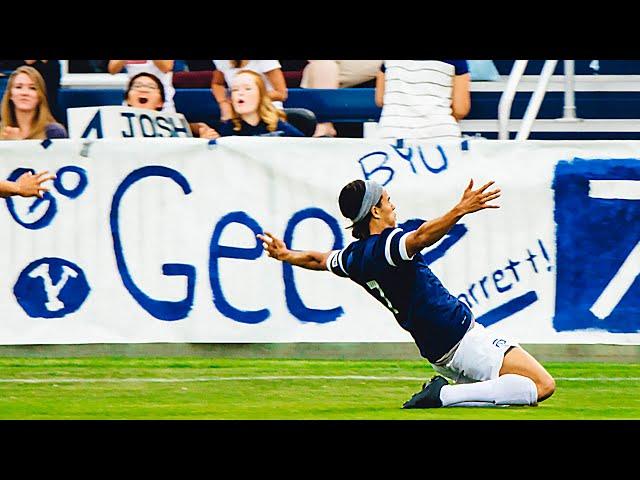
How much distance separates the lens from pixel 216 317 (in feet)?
28.8

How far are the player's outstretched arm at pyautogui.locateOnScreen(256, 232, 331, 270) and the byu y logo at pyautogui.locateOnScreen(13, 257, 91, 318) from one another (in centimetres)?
135

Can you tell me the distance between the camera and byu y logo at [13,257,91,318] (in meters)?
8.79

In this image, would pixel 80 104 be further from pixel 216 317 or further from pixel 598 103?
pixel 598 103

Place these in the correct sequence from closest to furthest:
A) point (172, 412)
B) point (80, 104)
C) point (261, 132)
Answer: point (172, 412), point (261, 132), point (80, 104)

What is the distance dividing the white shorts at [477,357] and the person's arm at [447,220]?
0.60 m

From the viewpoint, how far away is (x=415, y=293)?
7777mm

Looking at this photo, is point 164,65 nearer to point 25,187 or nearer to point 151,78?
point 151,78

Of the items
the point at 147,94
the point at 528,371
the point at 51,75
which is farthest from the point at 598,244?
the point at 51,75

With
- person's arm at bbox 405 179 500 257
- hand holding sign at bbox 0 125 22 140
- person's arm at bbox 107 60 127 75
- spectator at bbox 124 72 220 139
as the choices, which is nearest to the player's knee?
person's arm at bbox 405 179 500 257

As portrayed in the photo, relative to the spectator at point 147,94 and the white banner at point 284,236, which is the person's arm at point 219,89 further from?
the white banner at point 284,236

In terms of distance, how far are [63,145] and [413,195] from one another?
A: 219 cm

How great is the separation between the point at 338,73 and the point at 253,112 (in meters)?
1.49

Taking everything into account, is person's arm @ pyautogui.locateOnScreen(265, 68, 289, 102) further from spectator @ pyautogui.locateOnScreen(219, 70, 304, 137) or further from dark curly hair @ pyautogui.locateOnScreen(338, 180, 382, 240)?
dark curly hair @ pyautogui.locateOnScreen(338, 180, 382, 240)
